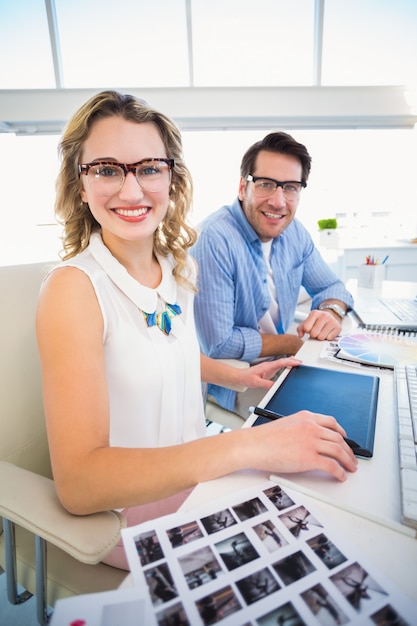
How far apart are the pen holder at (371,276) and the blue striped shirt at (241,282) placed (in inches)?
8.4

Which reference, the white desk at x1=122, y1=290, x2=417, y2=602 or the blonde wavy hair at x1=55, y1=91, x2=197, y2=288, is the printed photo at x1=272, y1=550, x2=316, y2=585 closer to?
the white desk at x1=122, y1=290, x2=417, y2=602

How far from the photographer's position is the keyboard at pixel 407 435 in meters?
0.46

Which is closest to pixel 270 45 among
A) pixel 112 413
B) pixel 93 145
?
pixel 93 145

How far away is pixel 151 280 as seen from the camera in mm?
973

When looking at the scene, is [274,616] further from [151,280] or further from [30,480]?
[151,280]

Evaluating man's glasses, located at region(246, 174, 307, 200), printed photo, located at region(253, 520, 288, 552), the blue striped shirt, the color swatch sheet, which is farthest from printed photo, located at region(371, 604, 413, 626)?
man's glasses, located at region(246, 174, 307, 200)

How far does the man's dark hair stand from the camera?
144 cm

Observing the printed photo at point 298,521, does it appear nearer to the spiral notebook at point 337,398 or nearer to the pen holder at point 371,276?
the spiral notebook at point 337,398

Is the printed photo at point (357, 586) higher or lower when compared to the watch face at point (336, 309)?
higher

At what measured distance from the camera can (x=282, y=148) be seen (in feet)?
4.74

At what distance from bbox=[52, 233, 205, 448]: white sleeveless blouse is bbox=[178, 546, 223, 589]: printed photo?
0.43 m

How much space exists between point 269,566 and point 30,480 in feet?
1.52

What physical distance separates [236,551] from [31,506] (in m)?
0.36

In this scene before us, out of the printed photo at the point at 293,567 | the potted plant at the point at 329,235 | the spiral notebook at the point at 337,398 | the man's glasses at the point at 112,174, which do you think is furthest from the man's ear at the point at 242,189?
the potted plant at the point at 329,235
